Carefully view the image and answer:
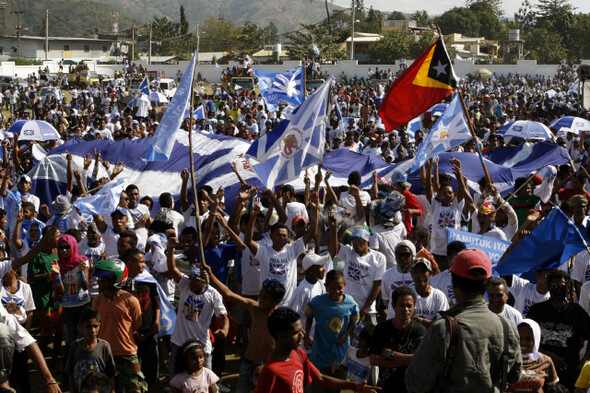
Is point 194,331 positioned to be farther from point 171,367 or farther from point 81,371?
point 81,371

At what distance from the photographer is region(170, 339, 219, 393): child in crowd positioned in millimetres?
5426

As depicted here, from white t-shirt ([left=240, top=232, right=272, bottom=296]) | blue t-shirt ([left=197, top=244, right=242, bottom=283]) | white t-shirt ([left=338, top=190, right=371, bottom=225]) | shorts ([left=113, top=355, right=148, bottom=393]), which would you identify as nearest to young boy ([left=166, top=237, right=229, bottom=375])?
shorts ([left=113, top=355, right=148, bottom=393])

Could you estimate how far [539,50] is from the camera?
7350cm

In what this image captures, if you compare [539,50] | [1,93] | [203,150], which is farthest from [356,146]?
[539,50]

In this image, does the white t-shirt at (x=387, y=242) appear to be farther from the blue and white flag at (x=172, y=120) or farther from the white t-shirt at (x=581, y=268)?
the blue and white flag at (x=172, y=120)

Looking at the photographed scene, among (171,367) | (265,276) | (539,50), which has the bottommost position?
(171,367)

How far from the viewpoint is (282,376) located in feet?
13.8

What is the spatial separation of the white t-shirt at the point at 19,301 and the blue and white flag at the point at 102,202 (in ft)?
4.83

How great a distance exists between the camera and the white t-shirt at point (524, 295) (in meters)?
6.27

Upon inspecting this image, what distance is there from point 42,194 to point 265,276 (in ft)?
20.6

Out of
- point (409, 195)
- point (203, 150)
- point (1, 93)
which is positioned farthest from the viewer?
point (1, 93)

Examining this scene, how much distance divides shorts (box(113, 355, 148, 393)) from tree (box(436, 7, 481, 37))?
95.9 m

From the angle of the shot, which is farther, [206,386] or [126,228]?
[126,228]

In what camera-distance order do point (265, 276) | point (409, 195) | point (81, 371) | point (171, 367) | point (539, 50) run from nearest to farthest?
point (81, 371)
point (171, 367)
point (265, 276)
point (409, 195)
point (539, 50)
